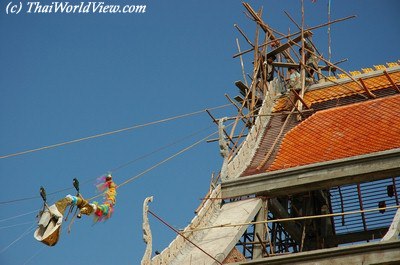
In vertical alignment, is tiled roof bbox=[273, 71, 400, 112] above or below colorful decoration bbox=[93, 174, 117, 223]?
above

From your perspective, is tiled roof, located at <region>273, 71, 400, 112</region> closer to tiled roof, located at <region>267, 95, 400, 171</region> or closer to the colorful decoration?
tiled roof, located at <region>267, 95, 400, 171</region>

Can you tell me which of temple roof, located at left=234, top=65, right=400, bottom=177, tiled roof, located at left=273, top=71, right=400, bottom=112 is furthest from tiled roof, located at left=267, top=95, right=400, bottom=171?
tiled roof, located at left=273, top=71, right=400, bottom=112

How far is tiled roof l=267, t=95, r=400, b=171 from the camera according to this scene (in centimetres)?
2150

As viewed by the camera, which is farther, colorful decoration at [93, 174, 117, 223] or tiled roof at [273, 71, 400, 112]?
tiled roof at [273, 71, 400, 112]

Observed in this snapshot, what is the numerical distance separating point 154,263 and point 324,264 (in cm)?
401

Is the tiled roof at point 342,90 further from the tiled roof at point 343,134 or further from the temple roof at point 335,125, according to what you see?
the tiled roof at point 343,134

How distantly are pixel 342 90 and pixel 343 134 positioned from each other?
422 centimetres

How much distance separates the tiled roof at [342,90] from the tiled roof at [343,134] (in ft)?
4.59

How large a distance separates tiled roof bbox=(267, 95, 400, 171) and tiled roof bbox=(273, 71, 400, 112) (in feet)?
4.59

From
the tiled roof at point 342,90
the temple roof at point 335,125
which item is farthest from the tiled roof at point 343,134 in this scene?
the tiled roof at point 342,90

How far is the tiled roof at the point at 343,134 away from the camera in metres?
21.5

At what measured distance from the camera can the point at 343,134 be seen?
22828 millimetres

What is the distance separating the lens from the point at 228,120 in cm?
2372

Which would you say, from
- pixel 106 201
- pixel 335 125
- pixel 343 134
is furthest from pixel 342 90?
pixel 106 201
